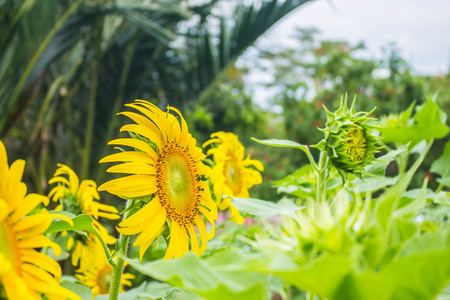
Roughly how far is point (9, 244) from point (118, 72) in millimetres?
2189

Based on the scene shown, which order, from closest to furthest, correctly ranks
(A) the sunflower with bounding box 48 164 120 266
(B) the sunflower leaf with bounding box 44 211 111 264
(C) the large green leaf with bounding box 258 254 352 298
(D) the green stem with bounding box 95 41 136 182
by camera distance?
1. (C) the large green leaf with bounding box 258 254 352 298
2. (B) the sunflower leaf with bounding box 44 211 111 264
3. (A) the sunflower with bounding box 48 164 120 266
4. (D) the green stem with bounding box 95 41 136 182

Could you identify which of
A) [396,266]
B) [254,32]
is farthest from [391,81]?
[396,266]

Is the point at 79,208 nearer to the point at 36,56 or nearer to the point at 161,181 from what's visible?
the point at 161,181

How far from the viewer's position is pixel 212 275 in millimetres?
217

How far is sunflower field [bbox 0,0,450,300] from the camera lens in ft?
0.69

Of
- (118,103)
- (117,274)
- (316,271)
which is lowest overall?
(118,103)

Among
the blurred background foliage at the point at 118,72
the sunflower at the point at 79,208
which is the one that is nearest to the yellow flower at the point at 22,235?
Result: the sunflower at the point at 79,208

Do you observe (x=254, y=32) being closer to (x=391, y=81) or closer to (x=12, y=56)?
(x=12, y=56)

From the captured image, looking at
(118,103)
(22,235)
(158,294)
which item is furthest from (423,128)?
(118,103)

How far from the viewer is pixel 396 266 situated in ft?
0.61

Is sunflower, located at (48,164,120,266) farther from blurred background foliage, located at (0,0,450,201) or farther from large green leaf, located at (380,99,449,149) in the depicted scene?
blurred background foliage, located at (0,0,450,201)

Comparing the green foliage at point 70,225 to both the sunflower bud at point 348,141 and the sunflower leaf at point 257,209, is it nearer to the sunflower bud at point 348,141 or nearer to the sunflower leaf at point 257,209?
the sunflower leaf at point 257,209

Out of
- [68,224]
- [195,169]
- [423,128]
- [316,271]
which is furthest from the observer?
[423,128]

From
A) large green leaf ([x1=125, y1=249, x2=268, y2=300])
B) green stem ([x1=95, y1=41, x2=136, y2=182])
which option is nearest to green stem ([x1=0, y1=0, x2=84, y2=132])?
green stem ([x1=95, y1=41, x2=136, y2=182])
